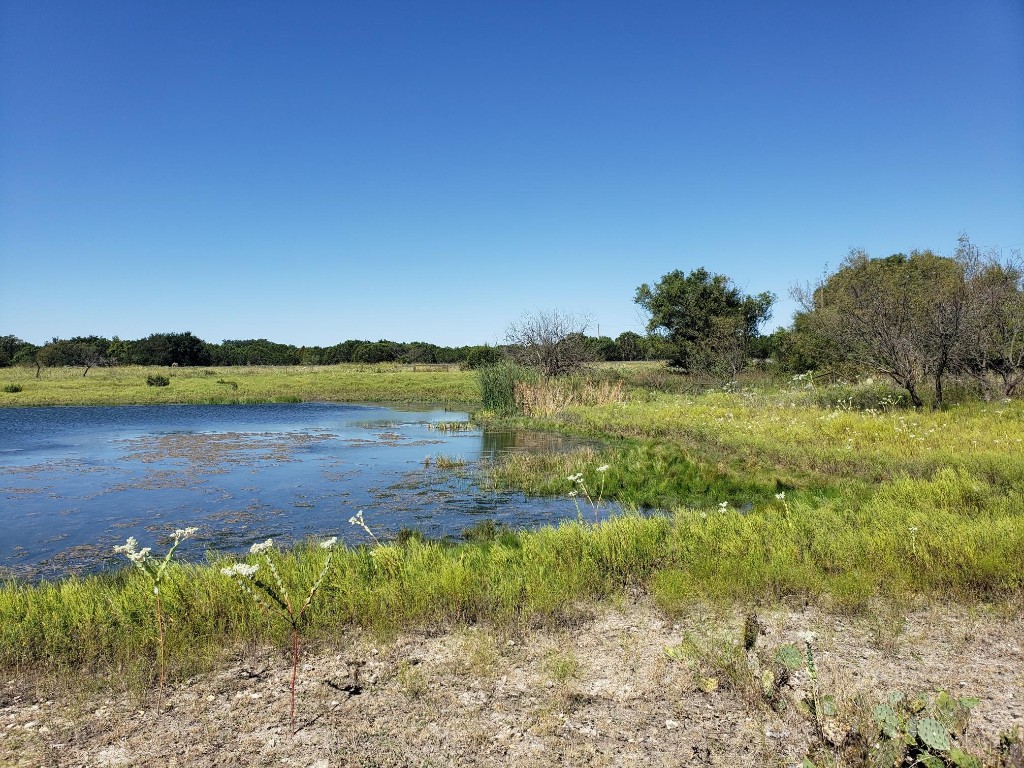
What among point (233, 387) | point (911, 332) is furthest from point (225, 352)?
point (911, 332)

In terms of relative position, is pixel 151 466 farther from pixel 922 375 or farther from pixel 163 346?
pixel 163 346

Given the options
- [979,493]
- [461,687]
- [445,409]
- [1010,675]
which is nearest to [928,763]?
[1010,675]

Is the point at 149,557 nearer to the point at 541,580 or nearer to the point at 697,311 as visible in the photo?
the point at 541,580

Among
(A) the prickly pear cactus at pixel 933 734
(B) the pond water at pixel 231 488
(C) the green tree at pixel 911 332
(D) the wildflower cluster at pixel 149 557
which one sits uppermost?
(C) the green tree at pixel 911 332

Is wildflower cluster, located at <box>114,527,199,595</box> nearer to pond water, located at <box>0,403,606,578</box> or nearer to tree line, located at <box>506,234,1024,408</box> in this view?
pond water, located at <box>0,403,606,578</box>

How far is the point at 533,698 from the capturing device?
13.4 feet

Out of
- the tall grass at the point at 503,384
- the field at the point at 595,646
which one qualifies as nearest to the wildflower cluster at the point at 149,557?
the field at the point at 595,646

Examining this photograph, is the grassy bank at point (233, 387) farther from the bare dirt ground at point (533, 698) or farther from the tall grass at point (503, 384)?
the bare dirt ground at point (533, 698)

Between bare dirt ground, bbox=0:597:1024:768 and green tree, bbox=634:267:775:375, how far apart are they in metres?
32.8

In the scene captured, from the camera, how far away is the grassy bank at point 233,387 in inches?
1567

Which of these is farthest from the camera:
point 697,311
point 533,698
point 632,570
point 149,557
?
point 697,311

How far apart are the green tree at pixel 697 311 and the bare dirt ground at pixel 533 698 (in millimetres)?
32809

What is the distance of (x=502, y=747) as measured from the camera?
357cm

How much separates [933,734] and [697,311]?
38870 millimetres
